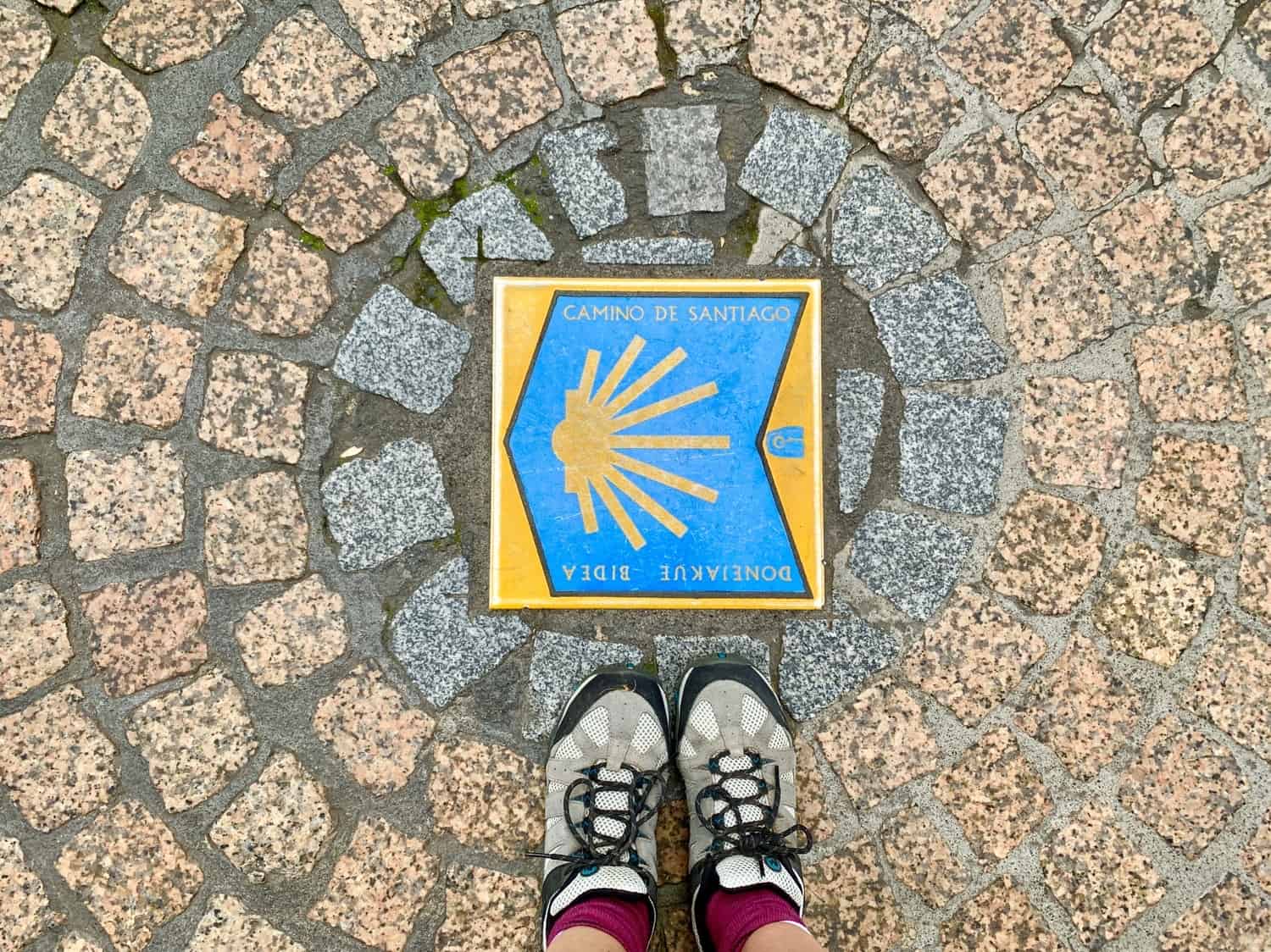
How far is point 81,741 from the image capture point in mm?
2039

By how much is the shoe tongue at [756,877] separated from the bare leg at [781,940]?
9 cm

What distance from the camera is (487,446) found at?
213cm

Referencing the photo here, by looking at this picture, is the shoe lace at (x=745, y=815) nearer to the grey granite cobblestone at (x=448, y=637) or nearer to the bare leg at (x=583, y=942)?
the bare leg at (x=583, y=942)

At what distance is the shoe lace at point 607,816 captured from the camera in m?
2.00

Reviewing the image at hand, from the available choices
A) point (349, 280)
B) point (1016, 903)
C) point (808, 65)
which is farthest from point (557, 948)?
point (808, 65)

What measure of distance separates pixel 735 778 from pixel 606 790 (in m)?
0.33

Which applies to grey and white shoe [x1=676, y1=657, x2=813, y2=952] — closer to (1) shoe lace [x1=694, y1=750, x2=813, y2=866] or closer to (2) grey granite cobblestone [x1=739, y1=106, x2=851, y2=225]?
(1) shoe lace [x1=694, y1=750, x2=813, y2=866]

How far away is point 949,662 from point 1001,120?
56.7 inches

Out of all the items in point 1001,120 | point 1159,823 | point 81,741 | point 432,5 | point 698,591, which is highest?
point 432,5

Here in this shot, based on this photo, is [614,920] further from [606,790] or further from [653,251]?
[653,251]

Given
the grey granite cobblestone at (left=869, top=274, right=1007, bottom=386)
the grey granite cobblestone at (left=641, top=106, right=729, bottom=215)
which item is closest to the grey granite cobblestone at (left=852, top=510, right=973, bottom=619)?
the grey granite cobblestone at (left=869, top=274, right=1007, bottom=386)

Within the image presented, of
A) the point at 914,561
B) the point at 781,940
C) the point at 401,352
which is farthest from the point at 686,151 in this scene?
the point at 781,940

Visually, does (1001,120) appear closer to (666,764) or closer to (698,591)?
(698,591)

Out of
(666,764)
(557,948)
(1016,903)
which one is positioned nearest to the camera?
(557,948)
